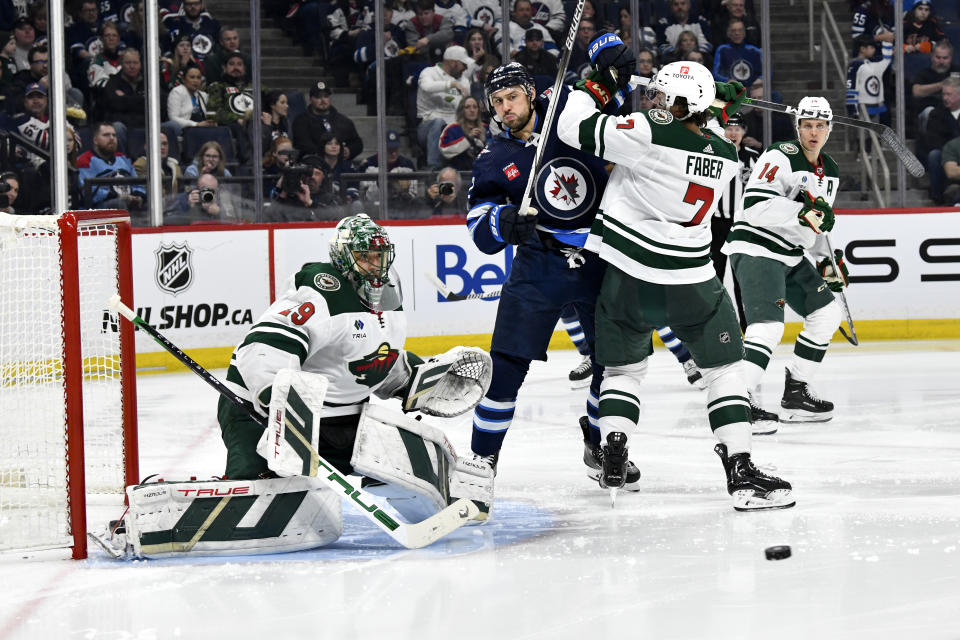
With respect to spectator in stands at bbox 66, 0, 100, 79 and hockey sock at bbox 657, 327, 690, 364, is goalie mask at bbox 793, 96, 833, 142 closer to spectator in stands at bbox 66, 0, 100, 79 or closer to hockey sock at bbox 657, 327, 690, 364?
hockey sock at bbox 657, 327, 690, 364

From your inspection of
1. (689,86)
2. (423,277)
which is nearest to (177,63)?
(423,277)

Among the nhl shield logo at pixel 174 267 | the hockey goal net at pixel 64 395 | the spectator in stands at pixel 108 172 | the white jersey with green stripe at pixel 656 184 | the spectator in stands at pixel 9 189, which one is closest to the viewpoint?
the hockey goal net at pixel 64 395

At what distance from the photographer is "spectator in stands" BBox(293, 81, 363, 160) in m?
7.89

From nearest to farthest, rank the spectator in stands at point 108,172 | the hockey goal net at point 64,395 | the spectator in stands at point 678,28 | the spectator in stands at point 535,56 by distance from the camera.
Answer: the hockey goal net at point 64,395
the spectator in stands at point 108,172
the spectator in stands at point 535,56
the spectator in stands at point 678,28

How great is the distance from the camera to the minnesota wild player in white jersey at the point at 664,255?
11.3ft

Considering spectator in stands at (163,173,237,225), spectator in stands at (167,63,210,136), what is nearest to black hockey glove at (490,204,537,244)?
spectator in stands at (163,173,237,225)

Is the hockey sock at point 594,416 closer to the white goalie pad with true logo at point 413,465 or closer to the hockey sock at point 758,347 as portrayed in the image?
the white goalie pad with true logo at point 413,465

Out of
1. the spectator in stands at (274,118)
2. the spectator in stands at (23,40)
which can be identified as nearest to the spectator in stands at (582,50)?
the spectator in stands at (274,118)

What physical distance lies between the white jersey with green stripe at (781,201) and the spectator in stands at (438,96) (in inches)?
127

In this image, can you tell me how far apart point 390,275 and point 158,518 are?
2.67 feet

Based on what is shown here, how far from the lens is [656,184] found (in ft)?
11.4

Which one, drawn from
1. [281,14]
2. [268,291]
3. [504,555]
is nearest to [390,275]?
[504,555]

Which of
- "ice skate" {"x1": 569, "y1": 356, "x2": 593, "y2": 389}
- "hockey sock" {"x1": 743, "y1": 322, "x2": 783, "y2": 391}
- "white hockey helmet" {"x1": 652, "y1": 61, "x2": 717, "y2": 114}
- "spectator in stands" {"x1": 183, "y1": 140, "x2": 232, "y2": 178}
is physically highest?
"white hockey helmet" {"x1": 652, "y1": 61, "x2": 717, "y2": 114}

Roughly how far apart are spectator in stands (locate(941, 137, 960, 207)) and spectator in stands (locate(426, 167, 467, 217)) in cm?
292
